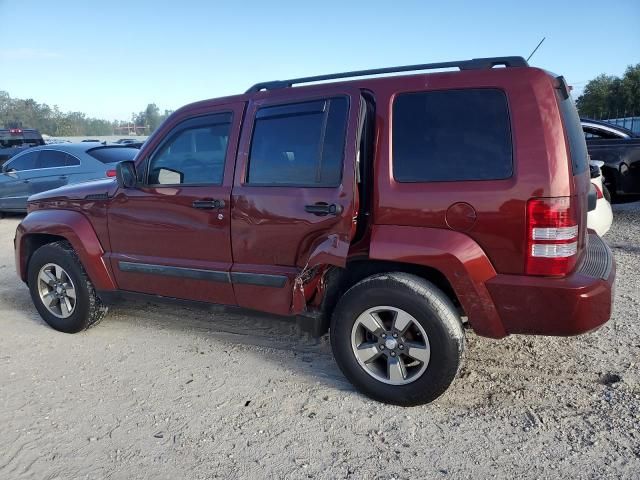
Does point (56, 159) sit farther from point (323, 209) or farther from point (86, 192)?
point (323, 209)

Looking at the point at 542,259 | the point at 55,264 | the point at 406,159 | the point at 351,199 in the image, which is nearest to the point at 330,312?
the point at 351,199

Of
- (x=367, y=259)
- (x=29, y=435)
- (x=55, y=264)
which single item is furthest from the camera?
(x=55, y=264)

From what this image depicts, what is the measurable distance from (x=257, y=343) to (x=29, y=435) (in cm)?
163

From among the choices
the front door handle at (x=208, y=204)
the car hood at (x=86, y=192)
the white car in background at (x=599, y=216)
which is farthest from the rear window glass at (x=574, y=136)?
the car hood at (x=86, y=192)

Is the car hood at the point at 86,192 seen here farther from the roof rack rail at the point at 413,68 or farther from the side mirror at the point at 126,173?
the roof rack rail at the point at 413,68

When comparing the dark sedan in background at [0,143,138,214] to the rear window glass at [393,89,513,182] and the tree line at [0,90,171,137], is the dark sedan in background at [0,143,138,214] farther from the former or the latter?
the tree line at [0,90,171,137]

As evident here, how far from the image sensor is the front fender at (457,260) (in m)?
2.71

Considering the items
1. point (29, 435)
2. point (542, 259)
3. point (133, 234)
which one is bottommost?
point (29, 435)

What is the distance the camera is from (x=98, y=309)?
14.2 ft

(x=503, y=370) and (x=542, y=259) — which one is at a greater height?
(x=542, y=259)

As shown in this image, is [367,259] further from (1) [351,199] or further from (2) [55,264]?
(2) [55,264]

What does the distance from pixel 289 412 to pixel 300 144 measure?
5.40ft

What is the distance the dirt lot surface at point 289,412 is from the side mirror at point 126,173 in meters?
1.29

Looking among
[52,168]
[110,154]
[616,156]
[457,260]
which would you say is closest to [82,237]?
[457,260]
